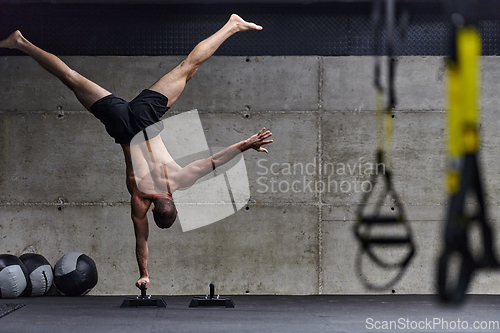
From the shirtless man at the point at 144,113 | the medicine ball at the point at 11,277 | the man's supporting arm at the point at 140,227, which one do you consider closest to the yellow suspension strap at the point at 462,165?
the shirtless man at the point at 144,113

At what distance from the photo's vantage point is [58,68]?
13.1ft

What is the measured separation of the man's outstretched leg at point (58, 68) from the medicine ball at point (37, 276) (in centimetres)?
183

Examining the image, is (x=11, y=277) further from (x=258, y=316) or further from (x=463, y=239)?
(x=463, y=239)

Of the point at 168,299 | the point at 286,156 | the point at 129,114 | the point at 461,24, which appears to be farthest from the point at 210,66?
the point at 461,24

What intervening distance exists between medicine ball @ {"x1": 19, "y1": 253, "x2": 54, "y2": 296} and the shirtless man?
1228 millimetres

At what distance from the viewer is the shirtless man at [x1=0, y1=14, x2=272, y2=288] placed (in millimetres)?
3957

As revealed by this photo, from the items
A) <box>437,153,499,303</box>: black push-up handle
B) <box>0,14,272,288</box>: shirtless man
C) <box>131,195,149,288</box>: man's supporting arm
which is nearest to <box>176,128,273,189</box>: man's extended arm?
<box>0,14,272,288</box>: shirtless man

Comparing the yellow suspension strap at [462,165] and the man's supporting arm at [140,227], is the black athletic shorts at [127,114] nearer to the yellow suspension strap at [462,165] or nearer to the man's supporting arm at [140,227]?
the man's supporting arm at [140,227]

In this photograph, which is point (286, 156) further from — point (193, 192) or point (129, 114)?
point (129, 114)

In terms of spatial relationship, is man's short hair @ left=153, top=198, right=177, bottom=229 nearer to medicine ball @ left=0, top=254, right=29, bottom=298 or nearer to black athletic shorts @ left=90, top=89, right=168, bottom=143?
black athletic shorts @ left=90, top=89, right=168, bottom=143

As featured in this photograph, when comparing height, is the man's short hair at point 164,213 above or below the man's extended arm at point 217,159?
below

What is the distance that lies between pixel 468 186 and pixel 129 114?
3.27 meters

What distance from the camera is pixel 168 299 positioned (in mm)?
4934

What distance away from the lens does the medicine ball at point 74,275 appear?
15.7 feet
